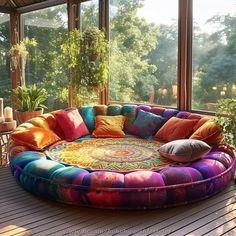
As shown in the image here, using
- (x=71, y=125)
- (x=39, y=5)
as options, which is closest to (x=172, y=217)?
(x=71, y=125)

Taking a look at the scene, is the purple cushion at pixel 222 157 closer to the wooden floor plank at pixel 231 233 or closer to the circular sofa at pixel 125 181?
the circular sofa at pixel 125 181

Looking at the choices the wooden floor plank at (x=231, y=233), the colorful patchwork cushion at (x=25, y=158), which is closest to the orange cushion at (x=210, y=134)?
the wooden floor plank at (x=231, y=233)

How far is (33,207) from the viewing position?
10.7 ft

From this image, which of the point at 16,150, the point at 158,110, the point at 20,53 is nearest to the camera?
the point at 16,150

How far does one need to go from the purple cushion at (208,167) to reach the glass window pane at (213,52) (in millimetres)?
1376

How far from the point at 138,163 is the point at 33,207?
1266 mm

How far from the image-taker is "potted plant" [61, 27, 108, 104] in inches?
225

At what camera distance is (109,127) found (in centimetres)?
509

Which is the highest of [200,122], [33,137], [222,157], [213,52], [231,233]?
[213,52]

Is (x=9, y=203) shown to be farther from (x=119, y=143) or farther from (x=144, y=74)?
(x=144, y=74)

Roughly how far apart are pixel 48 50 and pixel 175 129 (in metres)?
3.79

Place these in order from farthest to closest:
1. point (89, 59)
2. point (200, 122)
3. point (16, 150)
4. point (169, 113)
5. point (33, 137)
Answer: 1. point (89, 59)
2. point (169, 113)
3. point (200, 122)
4. point (33, 137)
5. point (16, 150)

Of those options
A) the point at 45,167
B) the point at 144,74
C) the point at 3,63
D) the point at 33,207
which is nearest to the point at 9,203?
the point at 33,207

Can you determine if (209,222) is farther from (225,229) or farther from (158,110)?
(158,110)
